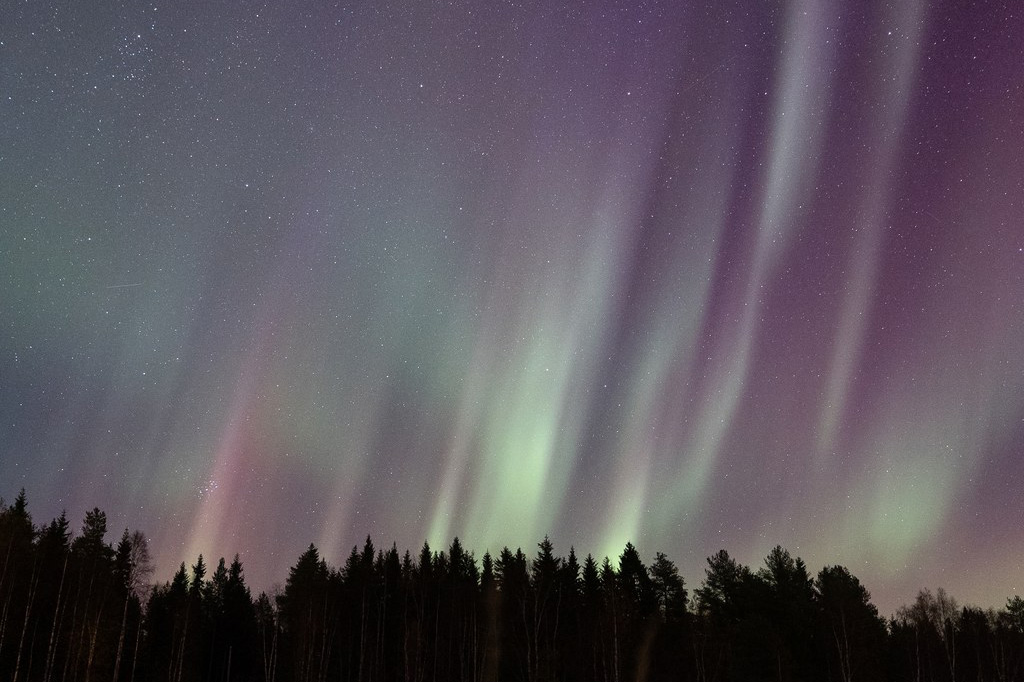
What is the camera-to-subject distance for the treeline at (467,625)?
171 feet

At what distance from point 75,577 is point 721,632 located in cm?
4915

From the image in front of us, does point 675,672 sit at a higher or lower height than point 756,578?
lower

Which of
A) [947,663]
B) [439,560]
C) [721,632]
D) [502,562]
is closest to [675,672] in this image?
[721,632]

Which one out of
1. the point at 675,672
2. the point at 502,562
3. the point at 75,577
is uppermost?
the point at 502,562

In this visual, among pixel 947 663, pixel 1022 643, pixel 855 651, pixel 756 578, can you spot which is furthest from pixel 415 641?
pixel 1022 643

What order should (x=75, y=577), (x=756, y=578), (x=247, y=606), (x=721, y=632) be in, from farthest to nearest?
(x=247, y=606) < (x=756, y=578) < (x=721, y=632) < (x=75, y=577)

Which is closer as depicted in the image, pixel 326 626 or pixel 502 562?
pixel 326 626

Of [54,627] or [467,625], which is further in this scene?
[467,625]

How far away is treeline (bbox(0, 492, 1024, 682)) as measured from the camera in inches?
2051

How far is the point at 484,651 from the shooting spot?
61.2 meters

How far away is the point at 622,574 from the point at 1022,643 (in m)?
37.1

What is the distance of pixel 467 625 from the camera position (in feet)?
212

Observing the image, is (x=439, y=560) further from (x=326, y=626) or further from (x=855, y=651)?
(x=855, y=651)

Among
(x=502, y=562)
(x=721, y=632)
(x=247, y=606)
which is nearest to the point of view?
(x=721, y=632)
